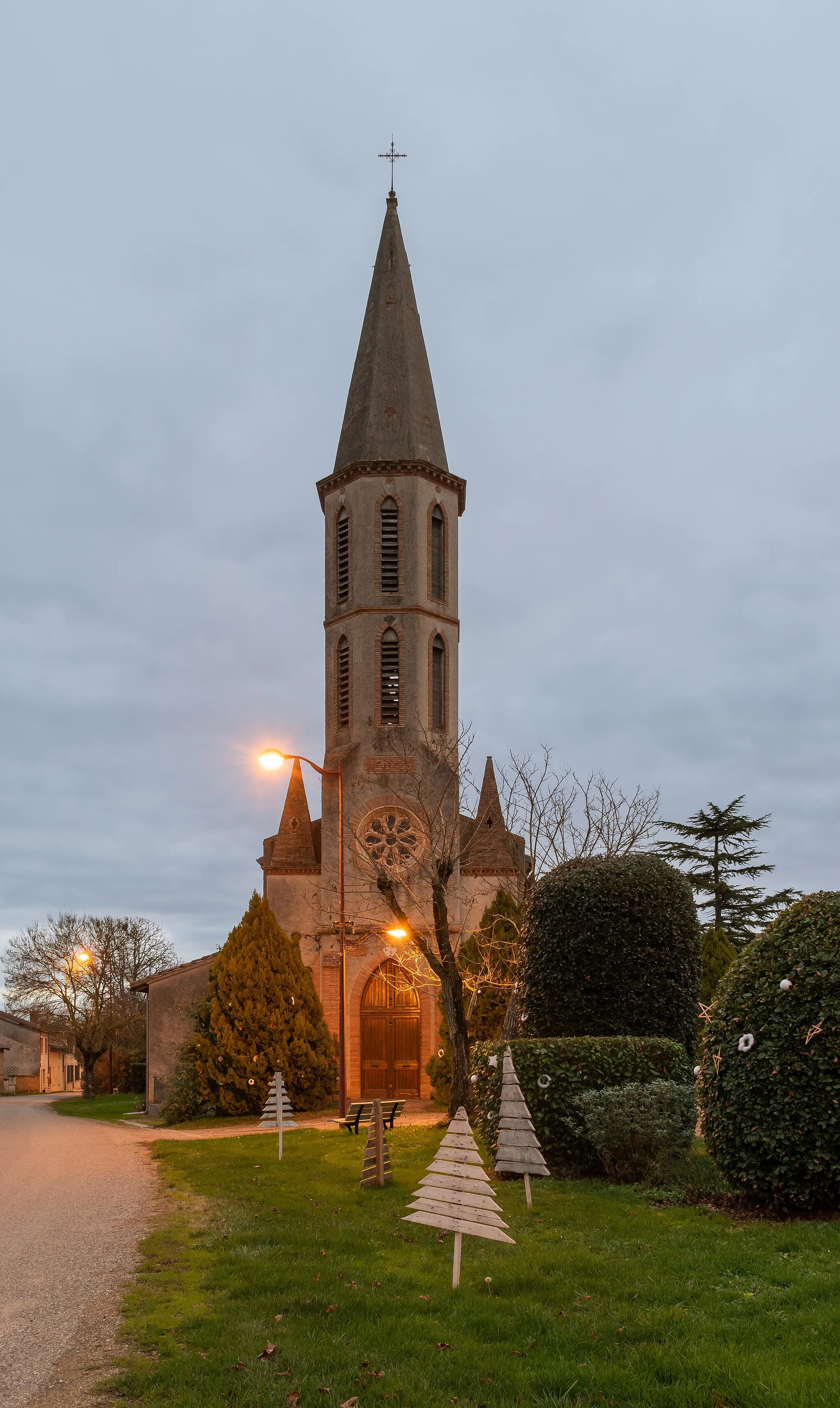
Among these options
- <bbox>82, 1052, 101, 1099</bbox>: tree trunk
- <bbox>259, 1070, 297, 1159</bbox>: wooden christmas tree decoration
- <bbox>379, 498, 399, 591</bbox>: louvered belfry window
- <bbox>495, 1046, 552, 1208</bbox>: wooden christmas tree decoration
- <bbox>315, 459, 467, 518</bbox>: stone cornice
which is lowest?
<bbox>82, 1052, 101, 1099</bbox>: tree trunk

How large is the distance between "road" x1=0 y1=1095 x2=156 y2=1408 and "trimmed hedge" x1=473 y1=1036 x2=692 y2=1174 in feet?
15.4

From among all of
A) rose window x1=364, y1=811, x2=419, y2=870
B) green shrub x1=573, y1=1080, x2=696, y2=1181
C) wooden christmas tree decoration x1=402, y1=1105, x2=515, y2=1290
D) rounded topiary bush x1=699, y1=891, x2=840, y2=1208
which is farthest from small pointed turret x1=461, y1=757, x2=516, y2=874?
wooden christmas tree decoration x1=402, y1=1105, x2=515, y2=1290

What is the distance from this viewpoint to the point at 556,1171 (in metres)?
12.5

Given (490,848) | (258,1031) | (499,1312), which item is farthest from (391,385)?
(499,1312)

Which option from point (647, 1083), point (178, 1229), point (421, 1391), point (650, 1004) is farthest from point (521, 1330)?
point (650, 1004)

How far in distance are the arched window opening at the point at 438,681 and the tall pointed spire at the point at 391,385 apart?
5960mm

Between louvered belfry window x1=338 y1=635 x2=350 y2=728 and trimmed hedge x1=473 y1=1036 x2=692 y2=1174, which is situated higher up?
louvered belfry window x1=338 y1=635 x2=350 y2=728

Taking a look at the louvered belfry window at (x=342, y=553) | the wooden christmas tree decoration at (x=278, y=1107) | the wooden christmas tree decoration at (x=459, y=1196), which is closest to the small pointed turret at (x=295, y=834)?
the louvered belfry window at (x=342, y=553)

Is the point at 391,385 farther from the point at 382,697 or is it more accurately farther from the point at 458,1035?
the point at 458,1035

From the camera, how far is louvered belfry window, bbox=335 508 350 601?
34.5m

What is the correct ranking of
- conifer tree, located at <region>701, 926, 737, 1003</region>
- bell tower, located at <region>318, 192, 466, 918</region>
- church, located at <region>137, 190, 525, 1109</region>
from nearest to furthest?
conifer tree, located at <region>701, 926, 737, 1003</region>
church, located at <region>137, 190, 525, 1109</region>
bell tower, located at <region>318, 192, 466, 918</region>

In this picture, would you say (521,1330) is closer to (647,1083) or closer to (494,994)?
(647,1083)

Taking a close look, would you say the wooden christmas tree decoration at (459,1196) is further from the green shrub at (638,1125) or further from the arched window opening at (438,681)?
the arched window opening at (438,681)

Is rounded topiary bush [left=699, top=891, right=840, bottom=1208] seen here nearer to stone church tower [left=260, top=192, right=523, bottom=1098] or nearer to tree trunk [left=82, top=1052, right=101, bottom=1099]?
A: stone church tower [left=260, top=192, right=523, bottom=1098]
